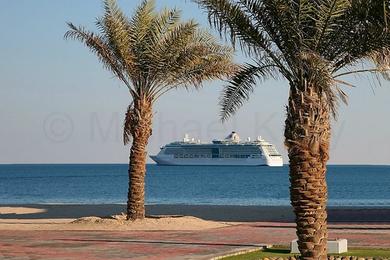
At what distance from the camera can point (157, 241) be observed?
22016mm

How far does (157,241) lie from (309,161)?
9072 millimetres

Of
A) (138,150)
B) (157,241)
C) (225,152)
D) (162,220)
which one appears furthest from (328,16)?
(225,152)

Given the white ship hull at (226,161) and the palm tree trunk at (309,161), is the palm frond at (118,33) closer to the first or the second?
the palm tree trunk at (309,161)

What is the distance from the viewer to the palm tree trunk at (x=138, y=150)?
27.0 meters

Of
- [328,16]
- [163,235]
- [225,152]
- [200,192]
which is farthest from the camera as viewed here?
[225,152]

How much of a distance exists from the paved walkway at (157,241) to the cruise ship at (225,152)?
4937 inches

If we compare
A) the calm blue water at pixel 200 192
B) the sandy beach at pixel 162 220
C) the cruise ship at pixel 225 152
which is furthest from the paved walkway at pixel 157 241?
the cruise ship at pixel 225 152

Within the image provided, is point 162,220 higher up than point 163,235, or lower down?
higher up

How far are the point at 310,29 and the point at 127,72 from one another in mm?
13489

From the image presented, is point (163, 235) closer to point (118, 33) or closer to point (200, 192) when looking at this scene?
point (118, 33)

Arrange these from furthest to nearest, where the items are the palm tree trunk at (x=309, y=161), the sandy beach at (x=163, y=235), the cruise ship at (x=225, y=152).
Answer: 1. the cruise ship at (x=225, y=152)
2. the sandy beach at (x=163, y=235)
3. the palm tree trunk at (x=309, y=161)

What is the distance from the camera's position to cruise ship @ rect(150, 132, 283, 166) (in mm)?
153000

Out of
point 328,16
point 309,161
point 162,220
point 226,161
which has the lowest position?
point 162,220

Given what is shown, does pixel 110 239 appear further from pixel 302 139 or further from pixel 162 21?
pixel 302 139
